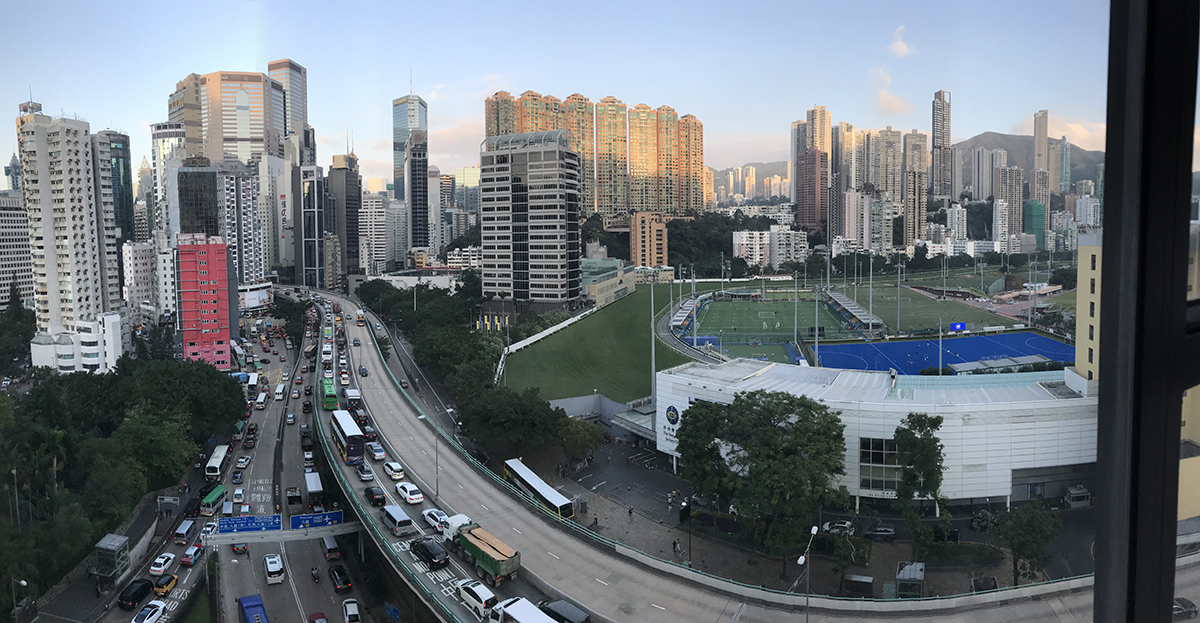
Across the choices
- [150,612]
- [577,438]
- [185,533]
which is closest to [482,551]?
[150,612]

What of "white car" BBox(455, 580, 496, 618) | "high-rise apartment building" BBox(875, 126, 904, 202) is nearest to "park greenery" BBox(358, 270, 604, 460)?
"white car" BBox(455, 580, 496, 618)

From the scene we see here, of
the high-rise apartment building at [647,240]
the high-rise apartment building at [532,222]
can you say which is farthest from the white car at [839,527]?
the high-rise apartment building at [647,240]

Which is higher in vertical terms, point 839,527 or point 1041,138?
point 1041,138

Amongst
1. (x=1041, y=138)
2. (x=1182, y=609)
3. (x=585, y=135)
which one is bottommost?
(x=1182, y=609)

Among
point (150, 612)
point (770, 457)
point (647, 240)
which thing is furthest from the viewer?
point (647, 240)

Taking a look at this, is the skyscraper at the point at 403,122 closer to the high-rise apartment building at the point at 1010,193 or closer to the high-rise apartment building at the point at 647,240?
the high-rise apartment building at the point at 647,240

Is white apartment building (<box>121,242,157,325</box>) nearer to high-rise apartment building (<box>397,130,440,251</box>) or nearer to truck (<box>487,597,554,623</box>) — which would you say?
truck (<box>487,597,554,623</box>)

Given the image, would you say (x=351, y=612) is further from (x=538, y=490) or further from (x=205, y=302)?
(x=205, y=302)
